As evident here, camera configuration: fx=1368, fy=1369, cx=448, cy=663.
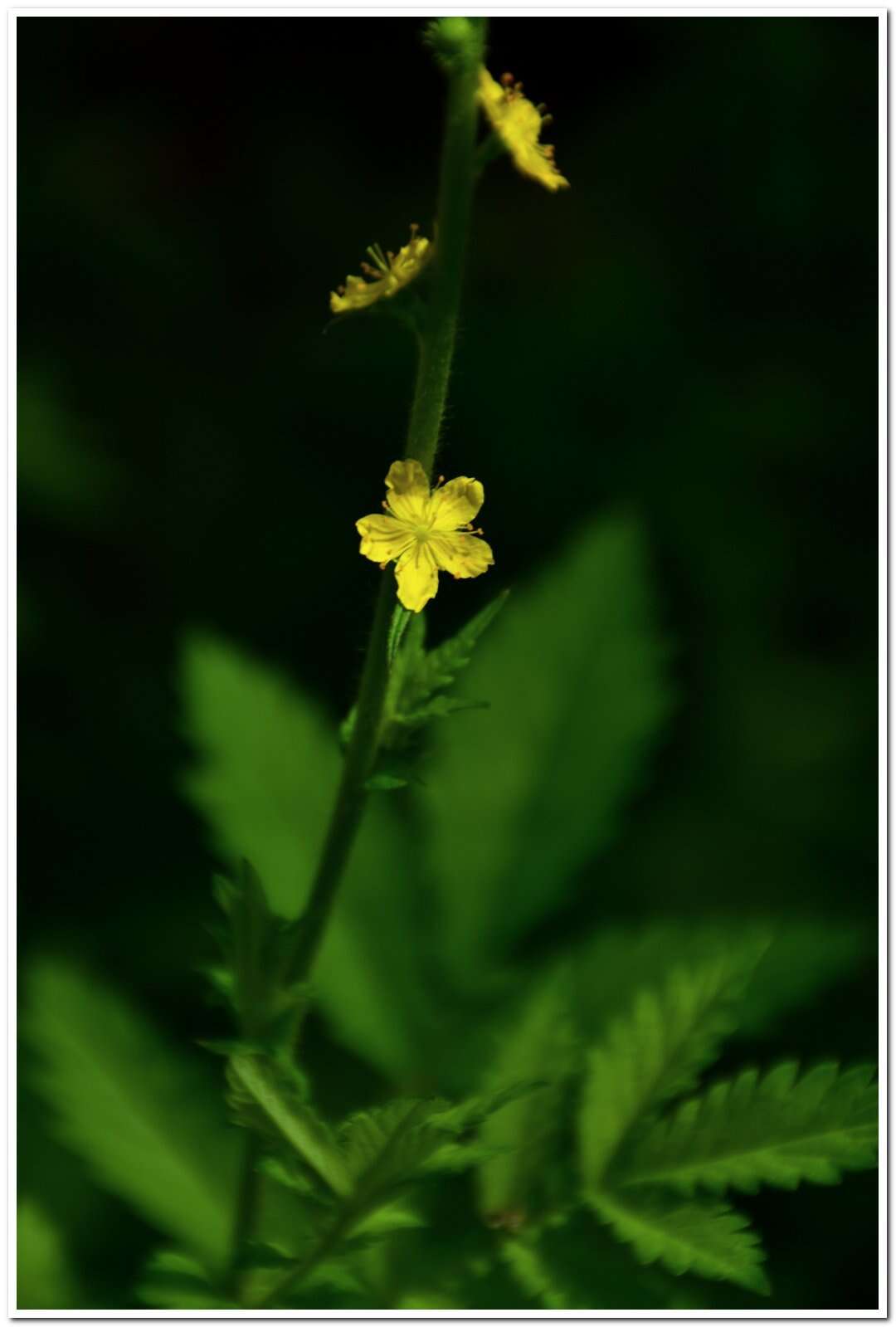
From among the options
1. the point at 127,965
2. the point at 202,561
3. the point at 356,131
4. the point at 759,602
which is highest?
the point at 356,131

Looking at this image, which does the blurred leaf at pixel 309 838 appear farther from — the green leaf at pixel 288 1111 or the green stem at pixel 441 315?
the green stem at pixel 441 315

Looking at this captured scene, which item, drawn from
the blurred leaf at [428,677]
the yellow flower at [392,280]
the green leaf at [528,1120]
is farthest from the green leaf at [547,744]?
the yellow flower at [392,280]

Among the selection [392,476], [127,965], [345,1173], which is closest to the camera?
[392,476]

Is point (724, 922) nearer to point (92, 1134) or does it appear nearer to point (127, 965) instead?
point (92, 1134)

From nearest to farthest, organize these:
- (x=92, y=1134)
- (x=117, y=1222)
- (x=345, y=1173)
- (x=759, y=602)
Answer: (x=345, y=1173), (x=92, y=1134), (x=117, y=1222), (x=759, y=602)

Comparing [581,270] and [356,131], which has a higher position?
[356,131]

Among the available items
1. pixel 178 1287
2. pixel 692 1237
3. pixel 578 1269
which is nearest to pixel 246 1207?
pixel 178 1287

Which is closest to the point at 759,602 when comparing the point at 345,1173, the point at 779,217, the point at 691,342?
the point at 691,342

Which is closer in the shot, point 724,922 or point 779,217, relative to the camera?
point 724,922
